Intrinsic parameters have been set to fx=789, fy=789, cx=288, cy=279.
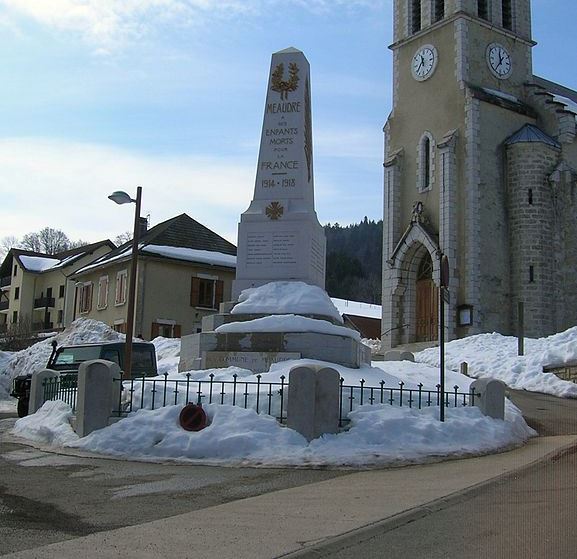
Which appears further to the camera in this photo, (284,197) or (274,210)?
(284,197)

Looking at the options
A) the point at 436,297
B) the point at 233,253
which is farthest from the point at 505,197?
the point at 233,253

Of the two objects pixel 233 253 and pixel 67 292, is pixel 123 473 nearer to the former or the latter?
pixel 233 253

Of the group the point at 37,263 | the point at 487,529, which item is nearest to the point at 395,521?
the point at 487,529

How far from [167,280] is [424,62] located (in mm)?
16471

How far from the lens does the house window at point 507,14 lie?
3747cm

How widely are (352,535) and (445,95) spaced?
32.0m

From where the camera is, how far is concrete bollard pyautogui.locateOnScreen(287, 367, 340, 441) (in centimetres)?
1028

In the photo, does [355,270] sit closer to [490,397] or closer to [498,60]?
[498,60]

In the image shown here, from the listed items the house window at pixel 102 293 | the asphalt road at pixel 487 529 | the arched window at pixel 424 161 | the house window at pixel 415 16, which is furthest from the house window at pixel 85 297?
the asphalt road at pixel 487 529

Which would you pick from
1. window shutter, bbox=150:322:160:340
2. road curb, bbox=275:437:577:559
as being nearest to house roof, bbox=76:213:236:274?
window shutter, bbox=150:322:160:340

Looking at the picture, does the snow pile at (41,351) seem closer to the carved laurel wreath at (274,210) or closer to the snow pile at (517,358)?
the snow pile at (517,358)

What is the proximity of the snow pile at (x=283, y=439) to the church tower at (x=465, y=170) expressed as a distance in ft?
69.8

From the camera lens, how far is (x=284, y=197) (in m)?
16.2

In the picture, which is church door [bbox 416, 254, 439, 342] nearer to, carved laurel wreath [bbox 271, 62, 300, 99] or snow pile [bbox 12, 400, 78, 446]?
carved laurel wreath [bbox 271, 62, 300, 99]
